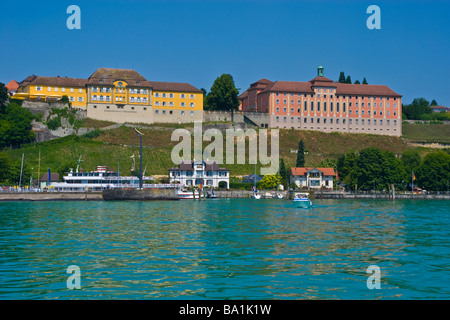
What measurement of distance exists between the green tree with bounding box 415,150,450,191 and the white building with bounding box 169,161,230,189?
39697 millimetres

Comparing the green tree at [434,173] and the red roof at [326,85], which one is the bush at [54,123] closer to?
the red roof at [326,85]

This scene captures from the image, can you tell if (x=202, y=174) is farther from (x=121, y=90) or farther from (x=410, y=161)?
Result: (x=410, y=161)

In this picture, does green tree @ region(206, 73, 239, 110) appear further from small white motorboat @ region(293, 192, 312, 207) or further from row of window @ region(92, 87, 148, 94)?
small white motorboat @ region(293, 192, 312, 207)

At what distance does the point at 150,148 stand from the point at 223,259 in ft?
290

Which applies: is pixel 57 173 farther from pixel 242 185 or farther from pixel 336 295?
pixel 336 295

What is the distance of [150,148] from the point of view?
11350 centimetres

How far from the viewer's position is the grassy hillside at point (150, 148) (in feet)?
338

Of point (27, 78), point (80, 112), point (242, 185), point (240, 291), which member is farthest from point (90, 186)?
point (240, 291)

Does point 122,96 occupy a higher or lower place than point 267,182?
higher

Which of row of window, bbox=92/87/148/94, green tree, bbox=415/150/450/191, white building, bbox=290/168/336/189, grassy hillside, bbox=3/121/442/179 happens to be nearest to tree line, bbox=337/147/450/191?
green tree, bbox=415/150/450/191

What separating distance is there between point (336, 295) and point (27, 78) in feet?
430

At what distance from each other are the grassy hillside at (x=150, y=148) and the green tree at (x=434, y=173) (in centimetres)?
2287

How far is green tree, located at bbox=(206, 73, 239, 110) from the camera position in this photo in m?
135

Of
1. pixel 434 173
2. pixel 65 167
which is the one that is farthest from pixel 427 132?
pixel 65 167
